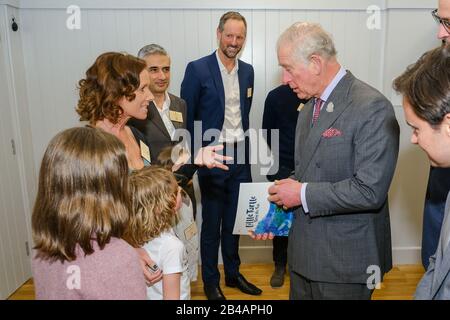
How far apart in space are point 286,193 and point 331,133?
31 centimetres

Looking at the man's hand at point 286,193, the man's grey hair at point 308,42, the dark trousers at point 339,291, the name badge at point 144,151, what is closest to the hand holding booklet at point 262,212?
the man's hand at point 286,193

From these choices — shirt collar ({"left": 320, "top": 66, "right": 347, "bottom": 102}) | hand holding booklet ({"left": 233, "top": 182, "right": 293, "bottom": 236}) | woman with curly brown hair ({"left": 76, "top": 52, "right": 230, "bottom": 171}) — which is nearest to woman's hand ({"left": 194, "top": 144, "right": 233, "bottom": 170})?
woman with curly brown hair ({"left": 76, "top": 52, "right": 230, "bottom": 171})

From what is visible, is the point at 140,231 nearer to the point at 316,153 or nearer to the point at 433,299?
the point at 316,153

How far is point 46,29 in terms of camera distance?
3102 millimetres

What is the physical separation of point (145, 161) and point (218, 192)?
111cm

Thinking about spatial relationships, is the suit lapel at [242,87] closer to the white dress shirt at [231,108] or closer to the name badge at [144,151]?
the white dress shirt at [231,108]

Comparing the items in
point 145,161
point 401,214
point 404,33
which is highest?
point 404,33

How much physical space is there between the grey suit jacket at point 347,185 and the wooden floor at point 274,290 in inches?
57.6

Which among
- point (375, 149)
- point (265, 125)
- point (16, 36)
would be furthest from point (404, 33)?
point (16, 36)

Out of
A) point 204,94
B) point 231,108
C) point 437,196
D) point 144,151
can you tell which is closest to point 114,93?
point 144,151

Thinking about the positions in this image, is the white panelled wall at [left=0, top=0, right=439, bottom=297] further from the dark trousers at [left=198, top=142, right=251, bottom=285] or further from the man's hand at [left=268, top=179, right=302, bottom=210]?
the man's hand at [left=268, top=179, right=302, bottom=210]

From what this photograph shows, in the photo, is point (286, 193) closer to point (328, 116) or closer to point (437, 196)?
point (328, 116)

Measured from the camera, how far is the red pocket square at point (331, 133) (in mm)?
1501

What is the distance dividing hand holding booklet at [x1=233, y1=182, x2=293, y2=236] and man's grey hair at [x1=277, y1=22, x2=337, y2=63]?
1.93 ft
